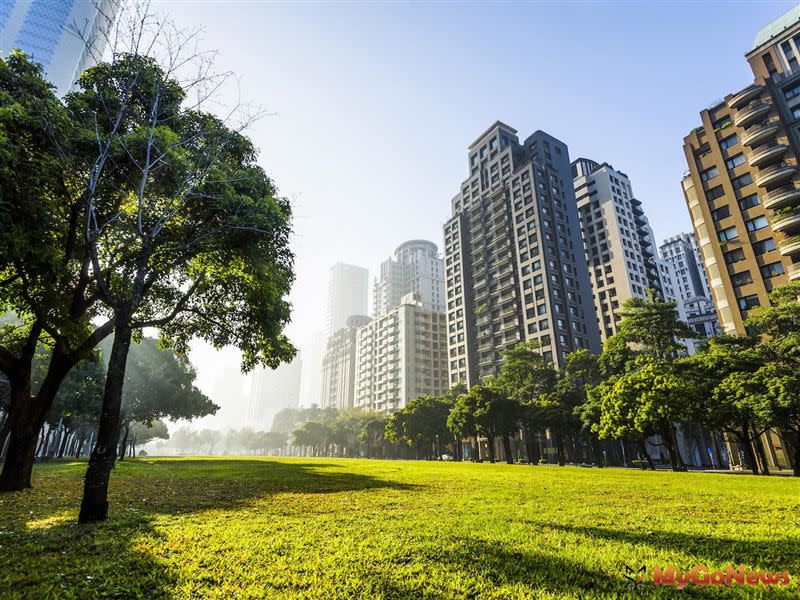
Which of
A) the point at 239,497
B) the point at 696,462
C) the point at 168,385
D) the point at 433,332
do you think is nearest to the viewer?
the point at 239,497

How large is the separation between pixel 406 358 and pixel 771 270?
105000mm

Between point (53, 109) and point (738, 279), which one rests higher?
point (738, 279)

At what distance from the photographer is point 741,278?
5722cm

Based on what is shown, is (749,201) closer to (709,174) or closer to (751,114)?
(709,174)

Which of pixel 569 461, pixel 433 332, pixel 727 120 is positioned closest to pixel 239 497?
pixel 569 461

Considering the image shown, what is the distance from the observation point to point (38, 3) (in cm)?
11862

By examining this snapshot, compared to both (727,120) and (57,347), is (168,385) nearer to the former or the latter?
(57,347)

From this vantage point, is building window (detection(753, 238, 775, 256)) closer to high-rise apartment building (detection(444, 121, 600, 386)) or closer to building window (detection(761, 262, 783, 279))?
building window (detection(761, 262, 783, 279))

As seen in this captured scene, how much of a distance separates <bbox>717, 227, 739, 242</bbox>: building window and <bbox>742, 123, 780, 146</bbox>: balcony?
1281 centimetres

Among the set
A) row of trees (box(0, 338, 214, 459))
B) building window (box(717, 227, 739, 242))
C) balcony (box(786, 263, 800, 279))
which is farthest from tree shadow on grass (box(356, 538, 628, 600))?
building window (box(717, 227, 739, 242))

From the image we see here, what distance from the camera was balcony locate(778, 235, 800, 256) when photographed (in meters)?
50.8

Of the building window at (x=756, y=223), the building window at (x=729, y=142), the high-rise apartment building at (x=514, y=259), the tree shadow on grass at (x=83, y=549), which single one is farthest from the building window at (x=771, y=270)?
the tree shadow on grass at (x=83, y=549)

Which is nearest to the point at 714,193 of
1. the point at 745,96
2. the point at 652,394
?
the point at 745,96

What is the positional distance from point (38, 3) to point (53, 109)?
543ft
